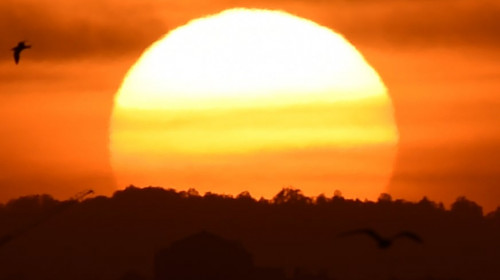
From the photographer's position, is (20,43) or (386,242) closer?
(386,242)

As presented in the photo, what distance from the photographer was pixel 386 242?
148 meters

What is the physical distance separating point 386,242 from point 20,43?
33.0m

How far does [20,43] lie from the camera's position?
16000cm

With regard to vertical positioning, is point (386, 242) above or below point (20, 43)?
below
